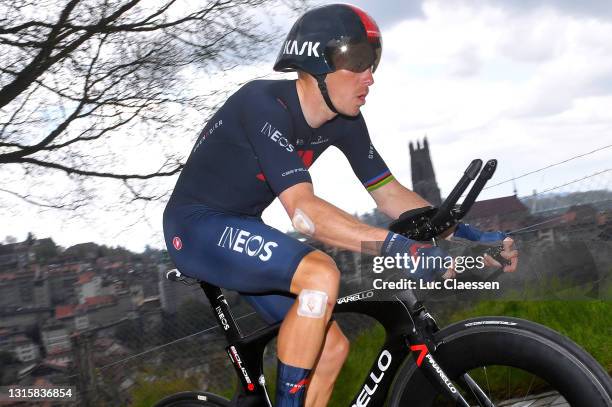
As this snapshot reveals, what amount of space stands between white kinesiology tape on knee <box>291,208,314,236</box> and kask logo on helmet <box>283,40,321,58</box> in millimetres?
688

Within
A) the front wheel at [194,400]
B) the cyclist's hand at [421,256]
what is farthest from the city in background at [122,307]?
the cyclist's hand at [421,256]

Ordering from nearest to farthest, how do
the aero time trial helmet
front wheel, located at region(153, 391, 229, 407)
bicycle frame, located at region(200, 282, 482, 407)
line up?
1. bicycle frame, located at region(200, 282, 482, 407)
2. the aero time trial helmet
3. front wheel, located at region(153, 391, 229, 407)

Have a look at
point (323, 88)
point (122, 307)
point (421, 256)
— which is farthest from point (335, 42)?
point (122, 307)

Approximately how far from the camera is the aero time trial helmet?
2.85m

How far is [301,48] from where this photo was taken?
2.93 metres

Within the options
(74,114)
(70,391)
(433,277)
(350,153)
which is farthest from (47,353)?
(433,277)

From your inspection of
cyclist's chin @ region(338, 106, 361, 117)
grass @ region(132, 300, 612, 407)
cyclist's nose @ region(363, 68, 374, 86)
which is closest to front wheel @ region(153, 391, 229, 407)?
cyclist's chin @ region(338, 106, 361, 117)

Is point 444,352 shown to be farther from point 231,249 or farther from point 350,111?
point 350,111

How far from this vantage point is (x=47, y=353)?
702 centimetres

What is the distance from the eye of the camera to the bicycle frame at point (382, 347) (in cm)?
269

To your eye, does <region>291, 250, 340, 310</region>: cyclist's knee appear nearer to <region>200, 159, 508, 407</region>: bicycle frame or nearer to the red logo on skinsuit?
<region>200, 159, 508, 407</region>: bicycle frame

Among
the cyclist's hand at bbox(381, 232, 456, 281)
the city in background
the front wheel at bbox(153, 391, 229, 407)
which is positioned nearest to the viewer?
the cyclist's hand at bbox(381, 232, 456, 281)

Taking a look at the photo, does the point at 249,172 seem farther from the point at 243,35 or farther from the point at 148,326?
the point at 148,326

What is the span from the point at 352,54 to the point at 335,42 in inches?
3.3
